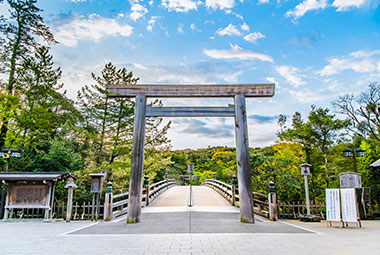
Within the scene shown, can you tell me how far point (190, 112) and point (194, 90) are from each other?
87 centimetres

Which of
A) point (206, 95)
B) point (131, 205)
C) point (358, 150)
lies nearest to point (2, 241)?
point (131, 205)

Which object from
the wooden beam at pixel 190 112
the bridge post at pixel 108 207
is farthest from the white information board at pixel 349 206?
the bridge post at pixel 108 207

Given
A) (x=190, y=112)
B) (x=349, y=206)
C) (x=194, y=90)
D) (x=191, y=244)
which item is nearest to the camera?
(x=191, y=244)

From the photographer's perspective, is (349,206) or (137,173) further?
(137,173)

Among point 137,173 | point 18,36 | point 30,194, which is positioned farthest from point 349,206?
point 18,36

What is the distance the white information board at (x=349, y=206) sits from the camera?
22.8 feet

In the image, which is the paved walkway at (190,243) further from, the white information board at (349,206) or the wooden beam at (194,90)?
the wooden beam at (194,90)

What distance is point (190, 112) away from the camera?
7789 mm

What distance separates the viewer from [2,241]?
192 inches

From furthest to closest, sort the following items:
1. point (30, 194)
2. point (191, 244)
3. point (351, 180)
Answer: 1. point (30, 194)
2. point (351, 180)
3. point (191, 244)

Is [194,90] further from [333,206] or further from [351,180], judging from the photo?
[351,180]

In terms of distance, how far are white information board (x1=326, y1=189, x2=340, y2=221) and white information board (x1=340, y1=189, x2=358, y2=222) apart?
18cm

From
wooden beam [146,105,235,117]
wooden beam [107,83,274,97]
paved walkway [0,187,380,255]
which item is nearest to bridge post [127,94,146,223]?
wooden beam [146,105,235,117]

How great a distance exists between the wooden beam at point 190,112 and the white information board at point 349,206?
15.3 feet
